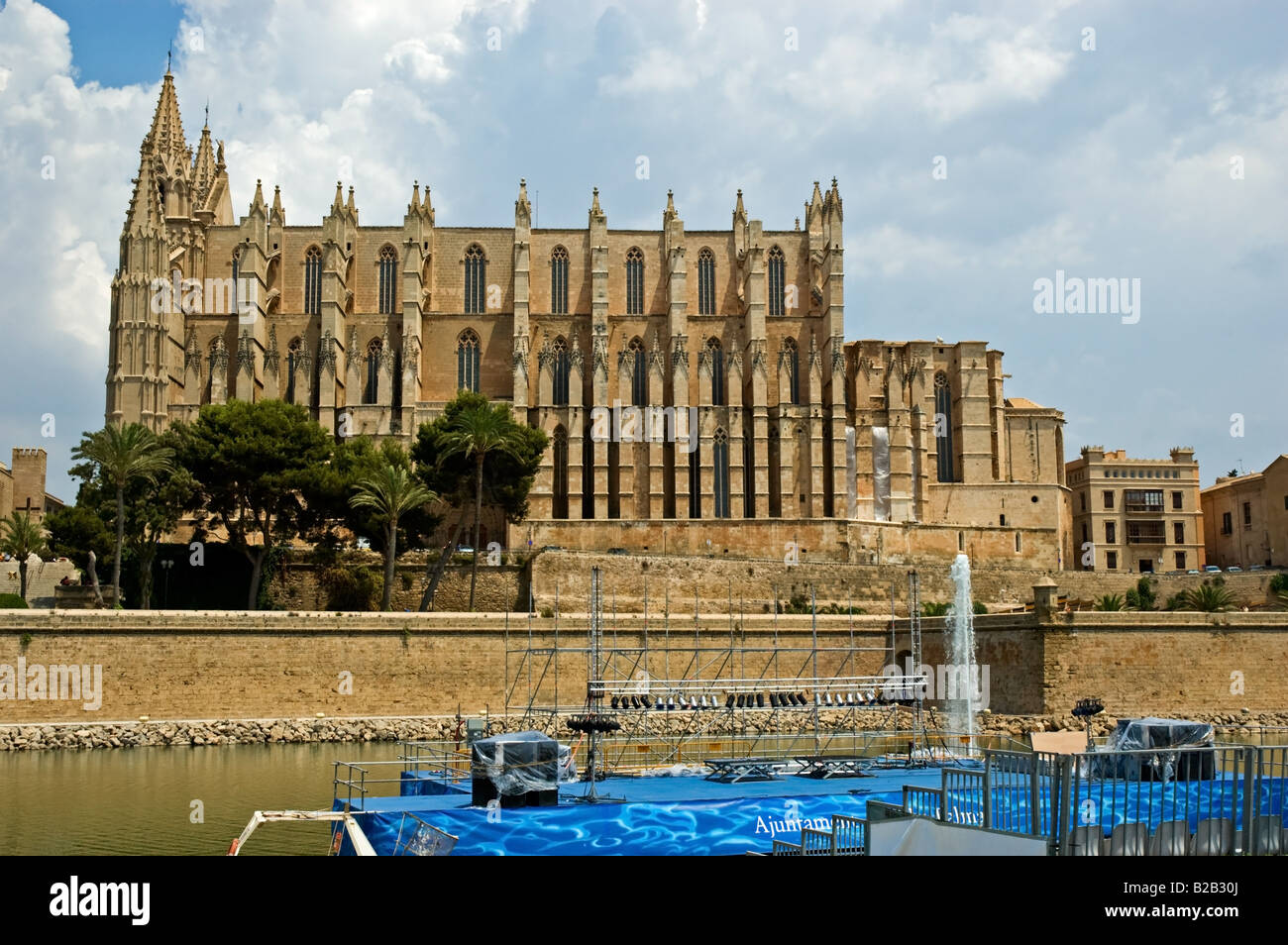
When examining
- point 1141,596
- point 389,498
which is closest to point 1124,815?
point 389,498

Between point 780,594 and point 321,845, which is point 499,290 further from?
point 321,845

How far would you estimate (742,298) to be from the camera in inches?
2288

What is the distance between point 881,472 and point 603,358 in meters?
13.4

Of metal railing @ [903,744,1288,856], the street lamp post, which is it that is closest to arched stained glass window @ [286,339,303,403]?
the street lamp post

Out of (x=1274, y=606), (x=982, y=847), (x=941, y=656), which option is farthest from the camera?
(x=1274, y=606)

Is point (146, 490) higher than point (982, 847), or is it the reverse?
point (146, 490)

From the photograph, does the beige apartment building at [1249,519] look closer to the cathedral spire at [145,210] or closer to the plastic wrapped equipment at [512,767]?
the plastic wrapped equipment at [512,767]

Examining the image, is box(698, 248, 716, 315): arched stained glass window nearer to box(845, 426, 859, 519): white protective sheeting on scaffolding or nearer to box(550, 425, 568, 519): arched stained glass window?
box(845, 426, 859, 519): white protective sheeting on scaffolding

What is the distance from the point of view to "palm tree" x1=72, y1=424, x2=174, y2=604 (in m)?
36.4

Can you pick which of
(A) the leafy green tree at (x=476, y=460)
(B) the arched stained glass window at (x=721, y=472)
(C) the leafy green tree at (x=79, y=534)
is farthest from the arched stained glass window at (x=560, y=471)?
(C) the leafy green tree at (x=79, y=534)

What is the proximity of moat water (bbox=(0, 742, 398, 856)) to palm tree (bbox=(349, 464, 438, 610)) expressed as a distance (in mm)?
9107
